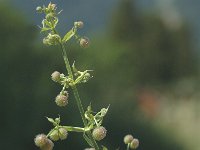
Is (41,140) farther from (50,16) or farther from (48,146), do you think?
(50,16)

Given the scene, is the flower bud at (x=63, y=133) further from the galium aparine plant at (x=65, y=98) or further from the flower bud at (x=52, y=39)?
the flower bud at (x=52, y=39)

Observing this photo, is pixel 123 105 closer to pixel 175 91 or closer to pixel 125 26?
pixel 175 91

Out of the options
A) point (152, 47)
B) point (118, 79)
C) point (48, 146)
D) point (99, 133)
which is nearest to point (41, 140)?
point (48, 146)

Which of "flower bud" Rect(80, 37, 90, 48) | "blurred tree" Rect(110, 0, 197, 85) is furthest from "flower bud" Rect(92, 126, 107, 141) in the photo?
"blurred tree" Rect(110, 0, 197, 85)

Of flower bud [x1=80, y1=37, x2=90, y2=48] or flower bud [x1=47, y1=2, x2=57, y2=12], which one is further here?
flower bud [x1=47, y1=2, x2=57, y2=12]

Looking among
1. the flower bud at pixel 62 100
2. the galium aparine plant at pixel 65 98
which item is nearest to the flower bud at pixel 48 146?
the galium aparine plant at pixel 65 98

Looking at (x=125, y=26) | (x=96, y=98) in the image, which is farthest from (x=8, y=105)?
(x=125, y=26)

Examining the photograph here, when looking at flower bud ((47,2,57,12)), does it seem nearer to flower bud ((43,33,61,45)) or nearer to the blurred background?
flower bud ((43,33,61,45))
